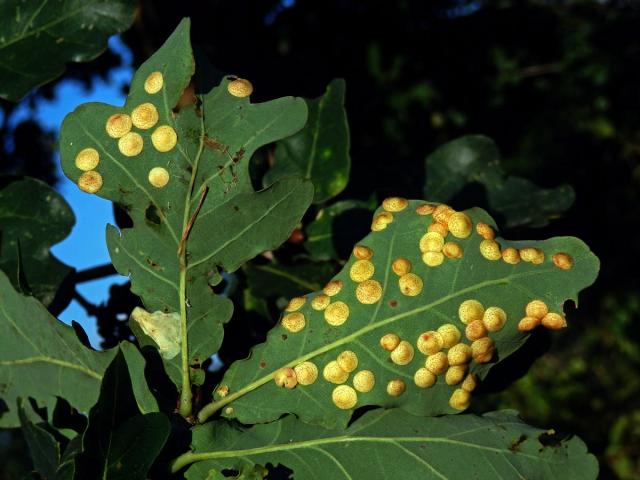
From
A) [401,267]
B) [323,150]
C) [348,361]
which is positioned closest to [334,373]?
[348,361]

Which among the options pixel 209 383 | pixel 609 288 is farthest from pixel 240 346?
pixel 609 288

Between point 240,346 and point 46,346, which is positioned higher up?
point 46,346

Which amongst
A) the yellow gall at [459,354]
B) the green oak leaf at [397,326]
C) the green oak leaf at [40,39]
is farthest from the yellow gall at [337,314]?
the green oak leaf at [40,39]

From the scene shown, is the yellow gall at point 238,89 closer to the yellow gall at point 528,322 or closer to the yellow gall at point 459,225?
the yellow gall at point 459,225

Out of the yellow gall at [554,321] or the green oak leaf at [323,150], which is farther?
the green oak leaf at [323,150]

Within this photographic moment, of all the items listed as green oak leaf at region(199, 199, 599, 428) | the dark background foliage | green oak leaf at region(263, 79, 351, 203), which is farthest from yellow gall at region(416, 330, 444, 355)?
Result: the dark background foliage

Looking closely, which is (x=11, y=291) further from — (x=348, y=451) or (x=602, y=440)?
(x=602, y=440)

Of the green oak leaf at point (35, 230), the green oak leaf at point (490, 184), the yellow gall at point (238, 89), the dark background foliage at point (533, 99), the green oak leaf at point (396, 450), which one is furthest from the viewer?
the dark background foliage at point (533, 99)
